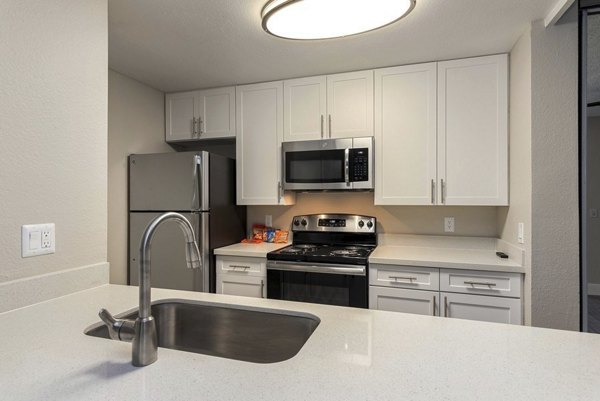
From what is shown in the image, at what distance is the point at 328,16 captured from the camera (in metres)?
1.41

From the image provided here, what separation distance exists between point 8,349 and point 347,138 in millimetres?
2212

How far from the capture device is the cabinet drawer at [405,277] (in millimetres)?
2145

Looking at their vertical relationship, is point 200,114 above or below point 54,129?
above

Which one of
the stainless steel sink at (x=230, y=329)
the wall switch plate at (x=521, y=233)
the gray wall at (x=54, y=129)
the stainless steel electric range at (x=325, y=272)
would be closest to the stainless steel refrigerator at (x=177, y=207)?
the stainless steel electric range at (x=325, y=272)

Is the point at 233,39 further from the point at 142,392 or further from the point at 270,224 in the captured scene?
the point at 142,392

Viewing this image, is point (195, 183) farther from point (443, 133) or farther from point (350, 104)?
point (443, 133)

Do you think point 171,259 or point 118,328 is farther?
point 171,259

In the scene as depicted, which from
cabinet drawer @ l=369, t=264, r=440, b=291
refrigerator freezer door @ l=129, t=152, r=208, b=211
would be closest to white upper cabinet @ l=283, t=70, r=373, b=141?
refrigerator freezer door @ l=129, t=152, r=208, b=211

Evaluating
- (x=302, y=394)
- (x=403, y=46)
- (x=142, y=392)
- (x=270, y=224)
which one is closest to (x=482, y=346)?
(x=302, y=394)

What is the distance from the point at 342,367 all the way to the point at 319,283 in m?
1.56

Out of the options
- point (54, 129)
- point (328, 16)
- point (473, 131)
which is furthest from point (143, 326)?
point (473, 131)

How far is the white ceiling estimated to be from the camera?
5.70 ft

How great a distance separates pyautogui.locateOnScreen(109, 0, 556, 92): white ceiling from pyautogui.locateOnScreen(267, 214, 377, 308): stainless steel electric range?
1285 millimetres

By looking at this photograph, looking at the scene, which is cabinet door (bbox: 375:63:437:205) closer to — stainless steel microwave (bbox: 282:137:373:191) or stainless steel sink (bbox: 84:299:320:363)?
stainless steel microwave (bbox: 282:137:373:191)
